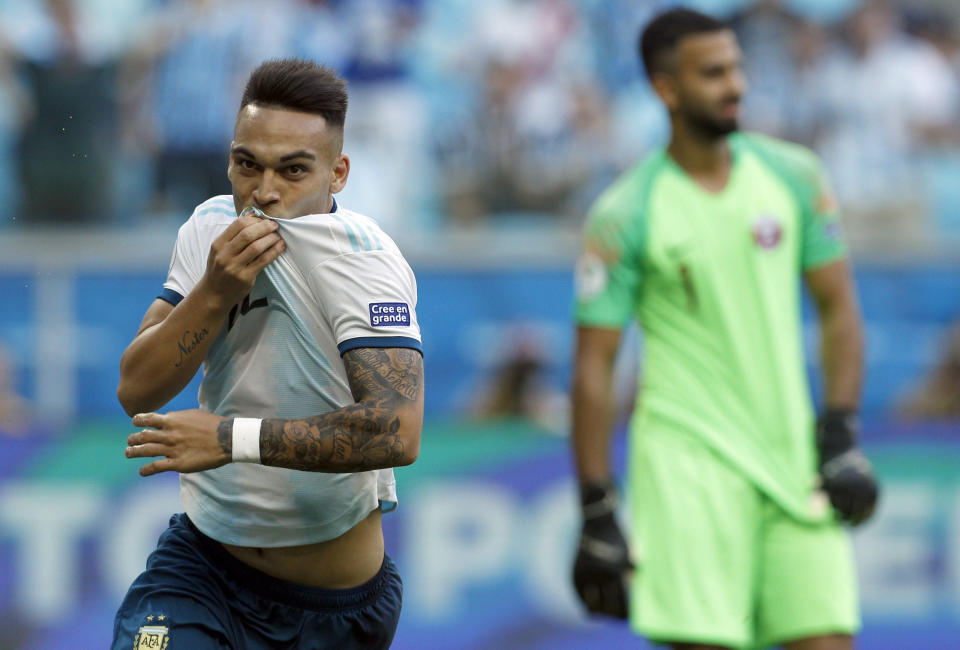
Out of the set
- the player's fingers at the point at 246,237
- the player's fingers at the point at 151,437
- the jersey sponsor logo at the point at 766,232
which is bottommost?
the player's fingers at the point at 151,437

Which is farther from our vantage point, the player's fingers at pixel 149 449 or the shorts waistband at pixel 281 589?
the shorts waistband at pixel 281 589

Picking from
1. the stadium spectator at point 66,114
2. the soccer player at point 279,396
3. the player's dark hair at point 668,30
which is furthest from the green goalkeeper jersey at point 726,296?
the stadium spectator at point 66,114

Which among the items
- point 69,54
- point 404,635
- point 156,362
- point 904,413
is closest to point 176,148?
point 69,54

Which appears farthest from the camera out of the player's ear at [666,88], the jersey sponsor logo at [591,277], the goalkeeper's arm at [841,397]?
the player's ear at [666,88]

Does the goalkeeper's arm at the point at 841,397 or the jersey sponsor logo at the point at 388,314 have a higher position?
the jersey sponsor logo at the point at 388,314

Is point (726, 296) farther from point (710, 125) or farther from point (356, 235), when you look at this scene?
point (356, 235)

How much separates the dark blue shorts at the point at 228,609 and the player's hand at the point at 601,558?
5.03ft

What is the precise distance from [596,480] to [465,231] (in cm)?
460

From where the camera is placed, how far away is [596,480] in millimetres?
4855

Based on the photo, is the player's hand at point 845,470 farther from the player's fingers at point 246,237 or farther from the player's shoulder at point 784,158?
the player's fingers at point 246,237

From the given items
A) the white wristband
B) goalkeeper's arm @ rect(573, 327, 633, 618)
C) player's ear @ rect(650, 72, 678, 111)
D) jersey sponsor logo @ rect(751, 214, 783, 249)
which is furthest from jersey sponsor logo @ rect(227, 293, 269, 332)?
player's ear @ rect(650, 72, 678, 111)

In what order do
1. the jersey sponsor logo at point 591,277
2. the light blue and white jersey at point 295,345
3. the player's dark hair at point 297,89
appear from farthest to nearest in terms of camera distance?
the jersey sponsor logo at point 591,277
the player's dark hair at point 297,89
the light blue and white jersey at point 295,345

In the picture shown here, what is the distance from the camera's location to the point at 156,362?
3.07 metres

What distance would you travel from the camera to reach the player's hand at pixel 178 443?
2.81 m
